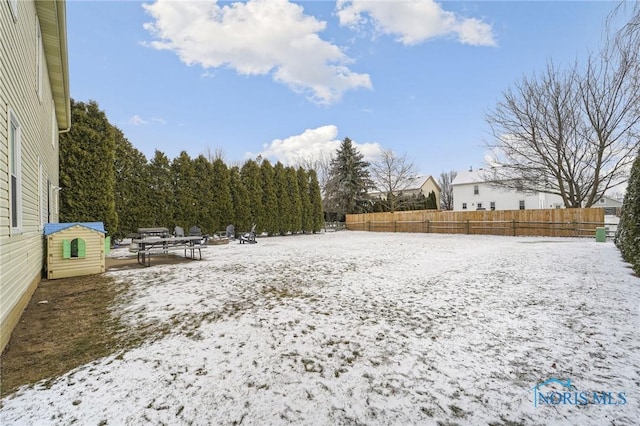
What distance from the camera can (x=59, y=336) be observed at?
3268 millimetres

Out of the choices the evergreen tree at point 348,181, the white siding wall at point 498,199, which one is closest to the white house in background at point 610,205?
the white siding wall at point 498,199

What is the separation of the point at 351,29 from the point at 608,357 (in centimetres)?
1275

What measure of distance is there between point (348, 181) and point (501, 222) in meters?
15.0

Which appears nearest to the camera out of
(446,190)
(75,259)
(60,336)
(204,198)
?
(60,336)

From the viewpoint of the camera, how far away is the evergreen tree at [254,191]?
17984 mm

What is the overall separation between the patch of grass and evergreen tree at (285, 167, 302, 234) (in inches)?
597

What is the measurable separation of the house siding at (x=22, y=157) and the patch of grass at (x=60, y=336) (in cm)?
17

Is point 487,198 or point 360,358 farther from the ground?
point 487,198

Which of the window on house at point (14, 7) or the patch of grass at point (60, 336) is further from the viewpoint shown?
the window on house at point (14, 7)

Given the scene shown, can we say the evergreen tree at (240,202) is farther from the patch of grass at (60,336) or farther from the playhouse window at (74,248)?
the patch of grass at (60,336)

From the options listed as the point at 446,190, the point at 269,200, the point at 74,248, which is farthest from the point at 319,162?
the point at 74,248

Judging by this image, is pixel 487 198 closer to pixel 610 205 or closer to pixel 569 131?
pixel 569 131

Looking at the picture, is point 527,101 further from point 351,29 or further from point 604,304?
point 604,304

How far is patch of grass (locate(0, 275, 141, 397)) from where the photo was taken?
2566 mm
